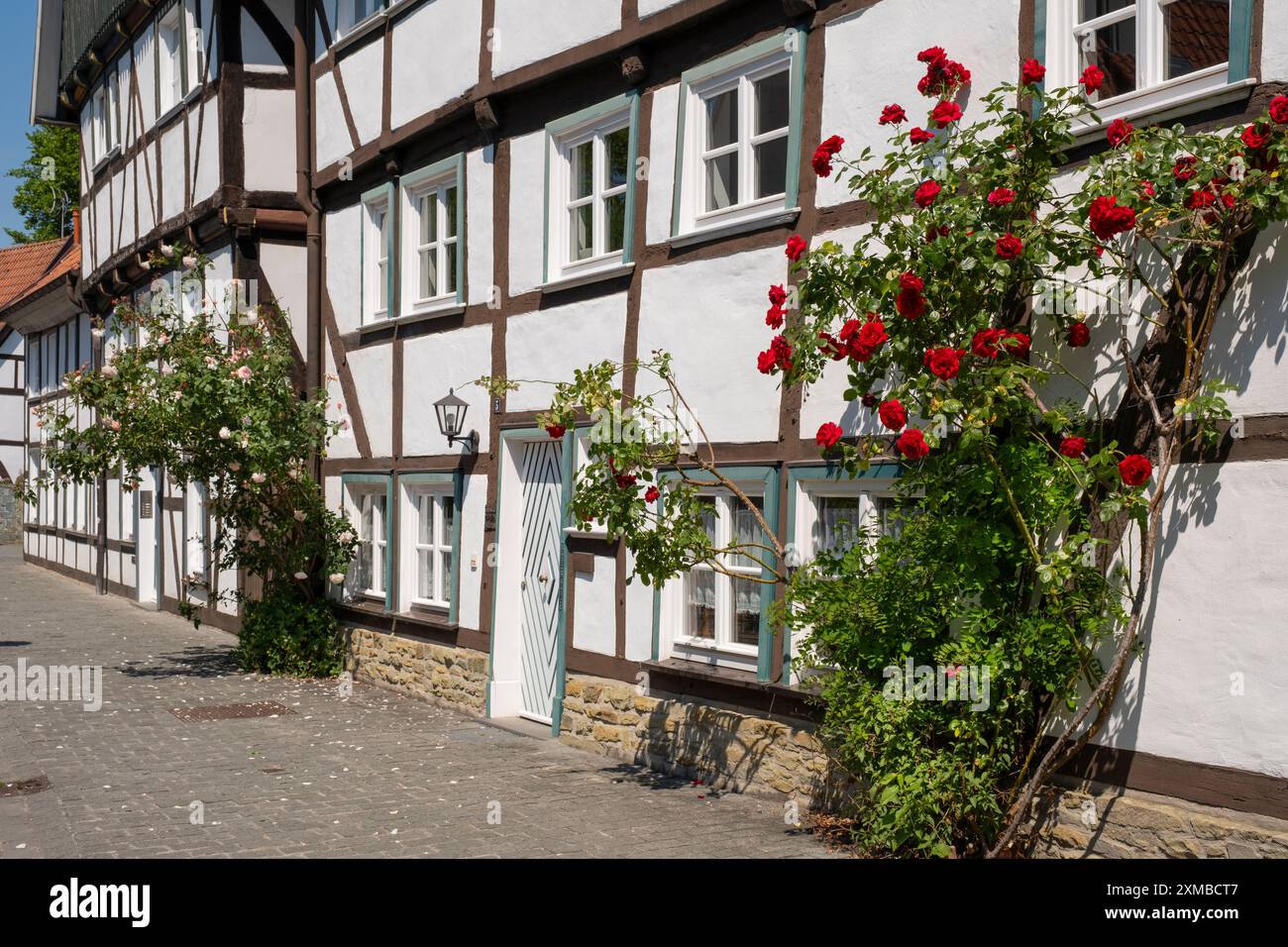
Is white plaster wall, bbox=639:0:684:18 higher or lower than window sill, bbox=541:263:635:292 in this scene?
higher

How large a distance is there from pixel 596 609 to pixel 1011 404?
4380mm

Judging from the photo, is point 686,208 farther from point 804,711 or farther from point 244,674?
point 244,674

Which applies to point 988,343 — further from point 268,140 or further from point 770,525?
point 268,140

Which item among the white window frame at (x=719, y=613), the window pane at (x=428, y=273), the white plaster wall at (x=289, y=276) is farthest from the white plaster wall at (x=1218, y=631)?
the white plaster wall at (x=289, y=276)

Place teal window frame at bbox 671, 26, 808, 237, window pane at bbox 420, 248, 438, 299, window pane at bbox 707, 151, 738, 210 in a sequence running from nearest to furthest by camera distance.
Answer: teal window frame at bbox 671, 26, 808, 237, window pane at bbox 707, 151, 738, 210, window pane at bbox 420, 248, 438, 299

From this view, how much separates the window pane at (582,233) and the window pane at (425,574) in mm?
3506

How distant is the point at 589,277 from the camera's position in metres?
9.96

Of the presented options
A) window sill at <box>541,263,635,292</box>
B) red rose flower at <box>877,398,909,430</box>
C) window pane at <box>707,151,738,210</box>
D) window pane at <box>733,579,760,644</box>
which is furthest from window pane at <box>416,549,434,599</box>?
red rose flower at <box>877,398,909,430</box>

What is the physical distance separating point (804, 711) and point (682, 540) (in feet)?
3.85

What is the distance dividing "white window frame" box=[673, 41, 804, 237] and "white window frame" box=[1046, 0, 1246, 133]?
1.86 meters

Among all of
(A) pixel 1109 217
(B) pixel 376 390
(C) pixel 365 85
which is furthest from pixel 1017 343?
(C) pixel 365 85

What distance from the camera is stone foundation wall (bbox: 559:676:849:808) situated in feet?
26.1

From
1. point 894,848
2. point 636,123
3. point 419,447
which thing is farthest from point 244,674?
point 894,848

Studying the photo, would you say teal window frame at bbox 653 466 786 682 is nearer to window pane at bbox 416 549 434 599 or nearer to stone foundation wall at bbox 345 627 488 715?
stone foundation wall at bbox 345 627 488 715
